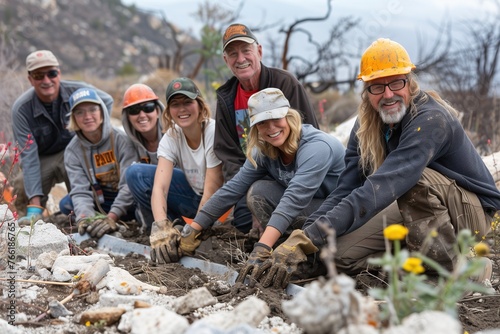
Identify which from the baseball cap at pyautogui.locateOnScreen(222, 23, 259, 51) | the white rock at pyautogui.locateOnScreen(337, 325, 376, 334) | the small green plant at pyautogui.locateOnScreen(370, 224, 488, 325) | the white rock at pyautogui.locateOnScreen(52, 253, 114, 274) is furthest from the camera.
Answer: the baseball cap at pyautogui.locateOnScreen(222, 23, 259, 51)

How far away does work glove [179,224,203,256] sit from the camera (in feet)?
15.3

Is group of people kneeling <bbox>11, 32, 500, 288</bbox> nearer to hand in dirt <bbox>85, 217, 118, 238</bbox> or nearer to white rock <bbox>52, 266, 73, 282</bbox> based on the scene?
hand in dirt <bbox>85, 217, 118, 238</bbox>

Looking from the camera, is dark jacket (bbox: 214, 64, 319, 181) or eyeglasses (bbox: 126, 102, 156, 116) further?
eyeglasses (bbox: 126, 102, 156, 116)

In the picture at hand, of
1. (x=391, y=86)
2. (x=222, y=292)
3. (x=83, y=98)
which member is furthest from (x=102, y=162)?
(x=391, y=86)

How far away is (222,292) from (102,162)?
9.20ft

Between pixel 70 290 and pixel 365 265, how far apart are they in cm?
180

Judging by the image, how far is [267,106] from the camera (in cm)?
425

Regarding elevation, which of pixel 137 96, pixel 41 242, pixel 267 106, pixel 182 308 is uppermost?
pixel 137 96

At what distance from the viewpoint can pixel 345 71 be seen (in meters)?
13.3

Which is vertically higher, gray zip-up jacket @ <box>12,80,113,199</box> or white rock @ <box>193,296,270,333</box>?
gray zip-up jacket @ <box>12,80,113,199</box>

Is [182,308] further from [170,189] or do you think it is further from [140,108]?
[140,108]

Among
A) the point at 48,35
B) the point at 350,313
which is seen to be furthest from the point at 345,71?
the point at 48,35

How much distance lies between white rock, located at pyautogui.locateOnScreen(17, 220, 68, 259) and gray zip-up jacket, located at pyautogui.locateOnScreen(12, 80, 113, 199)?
2.20 meters

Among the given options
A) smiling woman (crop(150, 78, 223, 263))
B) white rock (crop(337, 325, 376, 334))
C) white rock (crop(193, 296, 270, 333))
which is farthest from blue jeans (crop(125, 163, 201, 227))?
white rock (crop(337, 325, 376, 334))
